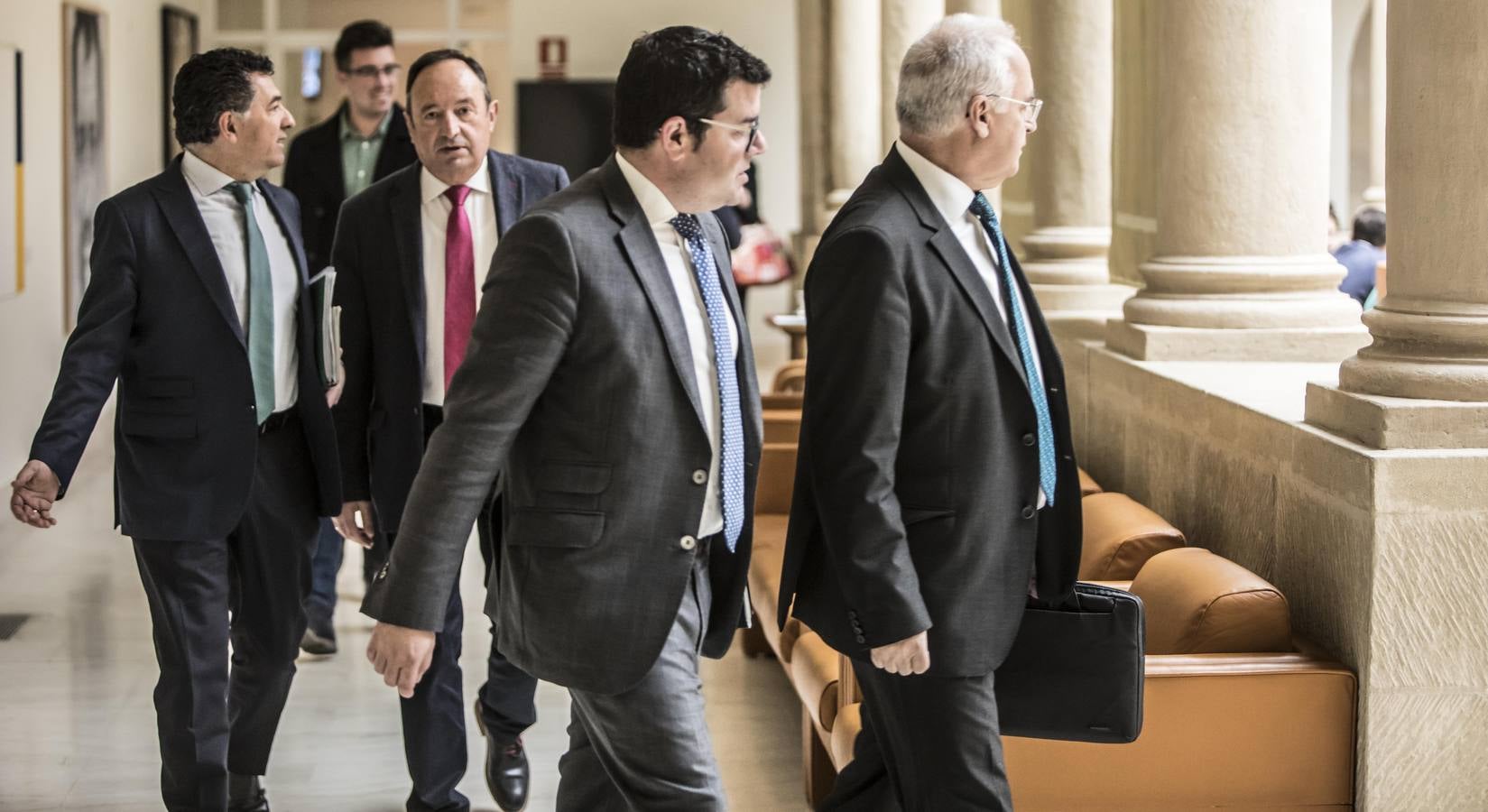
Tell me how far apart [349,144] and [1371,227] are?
5.78 m

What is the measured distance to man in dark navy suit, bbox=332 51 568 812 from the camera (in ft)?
12.6

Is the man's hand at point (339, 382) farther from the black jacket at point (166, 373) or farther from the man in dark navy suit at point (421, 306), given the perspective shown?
the black jacket at point (166, 373)

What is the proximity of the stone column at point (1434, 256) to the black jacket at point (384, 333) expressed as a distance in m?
1.72

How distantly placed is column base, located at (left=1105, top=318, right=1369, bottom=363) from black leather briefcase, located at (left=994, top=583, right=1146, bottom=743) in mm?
2170

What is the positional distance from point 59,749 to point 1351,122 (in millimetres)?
15778

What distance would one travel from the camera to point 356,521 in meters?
3.91

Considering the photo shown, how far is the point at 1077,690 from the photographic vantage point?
2.74 meters

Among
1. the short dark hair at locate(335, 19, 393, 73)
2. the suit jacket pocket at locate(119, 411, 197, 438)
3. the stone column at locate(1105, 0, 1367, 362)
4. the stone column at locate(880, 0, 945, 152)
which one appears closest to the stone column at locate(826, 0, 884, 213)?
the stone column at locate(880, 0, 945, 152)

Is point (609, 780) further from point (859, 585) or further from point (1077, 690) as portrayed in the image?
point (1077, 690)

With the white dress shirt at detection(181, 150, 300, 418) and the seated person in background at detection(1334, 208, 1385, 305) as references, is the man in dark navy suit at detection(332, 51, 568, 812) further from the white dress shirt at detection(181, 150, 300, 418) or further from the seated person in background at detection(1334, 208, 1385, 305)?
the seated person in background at detection(1334, 208, 1385, 305)

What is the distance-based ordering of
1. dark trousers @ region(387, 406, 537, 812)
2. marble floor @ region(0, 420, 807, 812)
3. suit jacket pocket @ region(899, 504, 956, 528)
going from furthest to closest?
marble floor @ region(0, 420, 807, 812) → dark trousers @ region(387, 406, 537, 812) → suit jacket pocket @ region(899, 504, 956, 528)

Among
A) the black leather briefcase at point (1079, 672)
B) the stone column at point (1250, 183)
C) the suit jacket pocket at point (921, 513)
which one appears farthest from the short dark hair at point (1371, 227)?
the suit jacket pocket at point (921, 513)

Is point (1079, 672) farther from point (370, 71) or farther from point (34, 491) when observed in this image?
point (370, 71)

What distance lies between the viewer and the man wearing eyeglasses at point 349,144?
19.8 ft
